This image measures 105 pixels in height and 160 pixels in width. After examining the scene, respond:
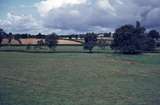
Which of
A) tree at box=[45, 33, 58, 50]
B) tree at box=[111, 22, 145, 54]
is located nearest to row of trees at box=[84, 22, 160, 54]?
tree at box=[111, 22, 145, 54]

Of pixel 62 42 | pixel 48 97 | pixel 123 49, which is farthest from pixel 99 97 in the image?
pixel 62 42

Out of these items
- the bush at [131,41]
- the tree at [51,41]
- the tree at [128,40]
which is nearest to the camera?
the tree at [128,40]

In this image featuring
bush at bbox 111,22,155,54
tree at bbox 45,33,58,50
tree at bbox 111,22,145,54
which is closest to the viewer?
tree at bbox 111,22,145,54

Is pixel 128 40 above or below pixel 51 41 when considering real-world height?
above

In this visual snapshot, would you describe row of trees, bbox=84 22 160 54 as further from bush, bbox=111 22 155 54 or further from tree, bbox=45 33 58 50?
tree, bbox=45 33 58 50

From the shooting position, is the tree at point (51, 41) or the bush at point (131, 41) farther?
the tree at point (51, 41)

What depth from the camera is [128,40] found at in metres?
106

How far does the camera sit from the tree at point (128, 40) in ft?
339

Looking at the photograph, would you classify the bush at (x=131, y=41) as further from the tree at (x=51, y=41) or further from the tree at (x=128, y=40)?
the tree at (x=51, y=41)

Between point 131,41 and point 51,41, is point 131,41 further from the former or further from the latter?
point 51,41

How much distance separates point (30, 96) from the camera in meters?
20.8

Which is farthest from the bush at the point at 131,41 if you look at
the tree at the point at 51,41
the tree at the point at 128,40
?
the tree at the point at 51,41

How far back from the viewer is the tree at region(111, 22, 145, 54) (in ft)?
339

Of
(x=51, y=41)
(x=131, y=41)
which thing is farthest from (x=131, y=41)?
(x=51, y=41)
